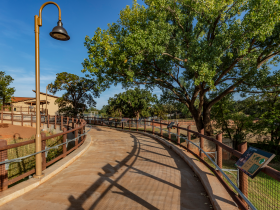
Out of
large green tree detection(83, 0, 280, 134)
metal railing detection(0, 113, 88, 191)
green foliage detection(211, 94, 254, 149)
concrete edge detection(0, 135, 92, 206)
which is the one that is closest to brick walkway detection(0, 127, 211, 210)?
concrete edge detection(0, 135, 92, 206)

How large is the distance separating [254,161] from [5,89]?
159 feet

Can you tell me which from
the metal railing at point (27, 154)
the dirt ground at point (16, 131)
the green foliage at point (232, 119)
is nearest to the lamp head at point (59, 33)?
the metal railing at point (27, 154)

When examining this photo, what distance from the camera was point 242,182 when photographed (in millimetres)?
2906

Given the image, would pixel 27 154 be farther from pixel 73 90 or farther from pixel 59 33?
pixel 73 90

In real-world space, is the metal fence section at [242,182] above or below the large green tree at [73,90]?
below

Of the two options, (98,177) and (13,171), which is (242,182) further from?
(13,171)

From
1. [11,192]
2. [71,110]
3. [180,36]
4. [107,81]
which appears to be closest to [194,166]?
[11,192]

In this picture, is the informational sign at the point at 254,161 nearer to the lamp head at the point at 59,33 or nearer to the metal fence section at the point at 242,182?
the metal fence section at the point at 242,182

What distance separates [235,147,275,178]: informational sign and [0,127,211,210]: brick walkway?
144cm

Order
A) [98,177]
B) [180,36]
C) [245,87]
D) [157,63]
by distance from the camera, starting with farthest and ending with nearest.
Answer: [157,63] → [180,36] → [245,87] → [98,177]

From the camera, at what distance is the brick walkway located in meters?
3.35

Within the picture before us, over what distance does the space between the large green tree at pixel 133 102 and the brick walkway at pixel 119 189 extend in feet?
108

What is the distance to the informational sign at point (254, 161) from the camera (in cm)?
204

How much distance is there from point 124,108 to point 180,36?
29737mm
